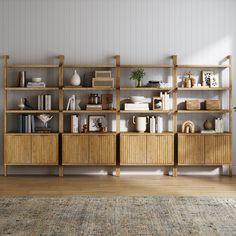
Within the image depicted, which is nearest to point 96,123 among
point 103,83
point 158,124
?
point 103,83

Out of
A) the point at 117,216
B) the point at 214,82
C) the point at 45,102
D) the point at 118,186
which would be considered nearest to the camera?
the point at 117,216

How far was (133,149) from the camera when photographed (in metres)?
5.96

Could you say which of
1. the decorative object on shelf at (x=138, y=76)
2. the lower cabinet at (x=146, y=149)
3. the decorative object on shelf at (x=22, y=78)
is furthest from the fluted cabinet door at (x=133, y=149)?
the decorative object on shelf at (x=22, y=78)

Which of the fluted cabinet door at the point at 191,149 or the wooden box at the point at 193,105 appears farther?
the wooden box at the point at 193,105

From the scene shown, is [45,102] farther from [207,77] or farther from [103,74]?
[207,77]

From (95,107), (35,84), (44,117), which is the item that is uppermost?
(35,84)

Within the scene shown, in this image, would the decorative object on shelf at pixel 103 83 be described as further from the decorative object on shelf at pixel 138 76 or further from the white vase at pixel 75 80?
the decorative object on shelf at pixel 138 76

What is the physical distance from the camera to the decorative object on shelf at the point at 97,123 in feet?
20.3

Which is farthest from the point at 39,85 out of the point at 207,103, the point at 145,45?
the point at 207,103

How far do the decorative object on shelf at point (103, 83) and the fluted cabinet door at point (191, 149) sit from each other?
137cm

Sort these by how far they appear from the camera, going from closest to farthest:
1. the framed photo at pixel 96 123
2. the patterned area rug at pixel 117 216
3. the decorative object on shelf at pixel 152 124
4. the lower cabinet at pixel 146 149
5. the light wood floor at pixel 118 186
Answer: the patterned area rug at pixel 117 216, the light wood floor at pixel 118 186, the lower cabinet at pixel 146 149, the decorative object on shelf at pixel 152 124, the framed photo at pixel 96 123

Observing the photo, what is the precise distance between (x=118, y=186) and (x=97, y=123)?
129cm

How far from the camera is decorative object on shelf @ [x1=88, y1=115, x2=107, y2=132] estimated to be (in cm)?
618

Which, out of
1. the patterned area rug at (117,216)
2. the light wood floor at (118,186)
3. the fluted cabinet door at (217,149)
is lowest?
the patterned area rug at (117,216)
